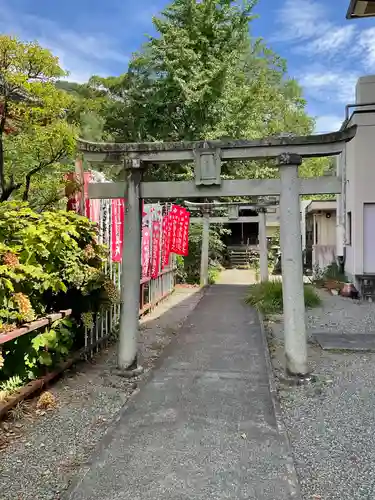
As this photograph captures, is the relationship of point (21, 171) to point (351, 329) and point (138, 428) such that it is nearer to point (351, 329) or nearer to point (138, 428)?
point (138, 428)

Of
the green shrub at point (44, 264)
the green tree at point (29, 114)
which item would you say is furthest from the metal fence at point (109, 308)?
the green tree at point (29, 114)

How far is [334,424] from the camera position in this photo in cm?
391

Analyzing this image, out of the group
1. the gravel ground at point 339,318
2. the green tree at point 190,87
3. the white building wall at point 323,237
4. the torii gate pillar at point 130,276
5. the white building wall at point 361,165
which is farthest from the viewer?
the green tree at point 190,87

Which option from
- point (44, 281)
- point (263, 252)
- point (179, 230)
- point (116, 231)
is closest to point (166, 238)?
point (179, 230)

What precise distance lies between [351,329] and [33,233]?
6.10 meters

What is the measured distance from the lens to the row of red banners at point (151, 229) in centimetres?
614

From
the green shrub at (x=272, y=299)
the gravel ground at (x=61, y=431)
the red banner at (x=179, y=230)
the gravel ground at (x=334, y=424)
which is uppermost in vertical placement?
the red banner at (x=179, y=230)

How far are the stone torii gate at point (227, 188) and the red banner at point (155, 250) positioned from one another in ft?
17.6

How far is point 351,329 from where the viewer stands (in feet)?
26.2

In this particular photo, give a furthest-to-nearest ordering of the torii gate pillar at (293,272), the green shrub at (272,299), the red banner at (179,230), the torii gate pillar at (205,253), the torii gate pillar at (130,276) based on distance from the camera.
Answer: the torii gate pillar at (205,253) → the red banner at (179,230) → the green shrub at (272,299) → the torii gate pillar at (130,276) → the torii gate pillar at (293,272)

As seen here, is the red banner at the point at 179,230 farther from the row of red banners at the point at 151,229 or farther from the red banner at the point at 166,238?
the red banner at the point at 166,238

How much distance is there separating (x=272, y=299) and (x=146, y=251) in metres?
3.28

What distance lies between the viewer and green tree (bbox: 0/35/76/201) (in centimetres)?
652

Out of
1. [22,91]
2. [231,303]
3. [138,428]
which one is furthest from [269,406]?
[231,303]
